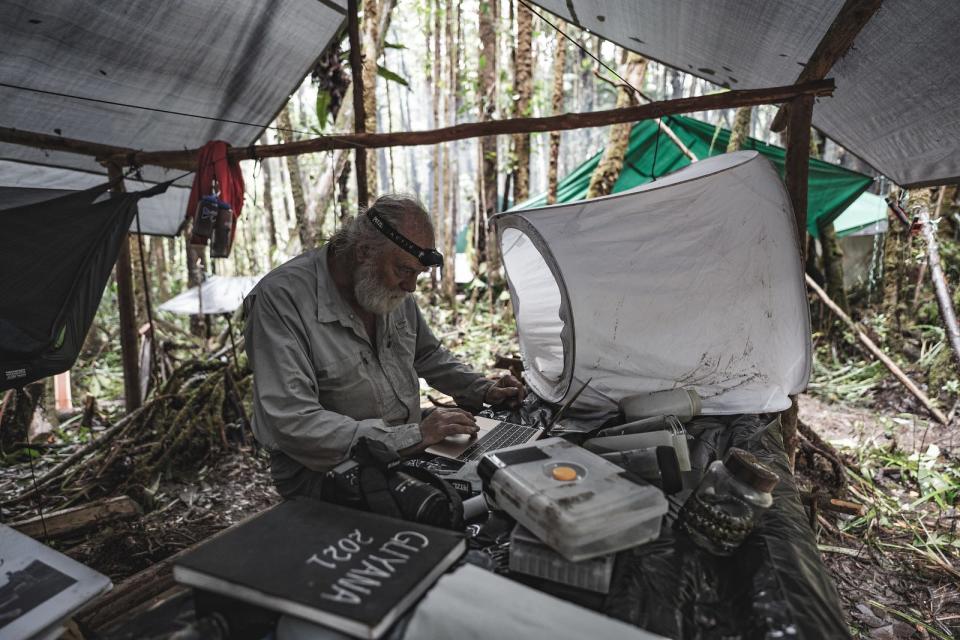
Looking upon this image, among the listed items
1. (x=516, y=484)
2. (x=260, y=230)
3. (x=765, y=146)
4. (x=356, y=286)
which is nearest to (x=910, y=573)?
(x=516, y=484)

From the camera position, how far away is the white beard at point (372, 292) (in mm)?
2150

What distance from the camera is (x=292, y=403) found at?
1.81 metres

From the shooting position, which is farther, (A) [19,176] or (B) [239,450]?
(B) [239,450]

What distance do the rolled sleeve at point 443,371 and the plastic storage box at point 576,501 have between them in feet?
4.09

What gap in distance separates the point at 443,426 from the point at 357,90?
8.75 ft

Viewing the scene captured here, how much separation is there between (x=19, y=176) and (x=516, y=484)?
4621mm

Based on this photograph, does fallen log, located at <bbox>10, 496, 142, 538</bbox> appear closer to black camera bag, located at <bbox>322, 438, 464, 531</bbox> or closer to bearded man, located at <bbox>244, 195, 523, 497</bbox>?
bearded man, located at <bbox>244, 195, 523, 497</bbox>

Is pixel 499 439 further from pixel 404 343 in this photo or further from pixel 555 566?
pixel 555 566

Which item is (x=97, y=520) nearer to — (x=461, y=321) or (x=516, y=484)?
(x=516, y=484)

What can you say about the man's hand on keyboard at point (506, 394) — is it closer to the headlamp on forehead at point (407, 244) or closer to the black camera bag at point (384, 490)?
the headlamp on forehead at point (407, 244)

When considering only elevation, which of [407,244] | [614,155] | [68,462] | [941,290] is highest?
[614,155]

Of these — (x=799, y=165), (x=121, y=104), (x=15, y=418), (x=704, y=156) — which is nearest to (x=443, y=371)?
(x=799, y=165)

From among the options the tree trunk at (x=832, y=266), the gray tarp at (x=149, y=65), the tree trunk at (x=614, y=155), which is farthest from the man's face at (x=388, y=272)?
the tree trunk at (x=832, y=266)

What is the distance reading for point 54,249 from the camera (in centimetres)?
249
